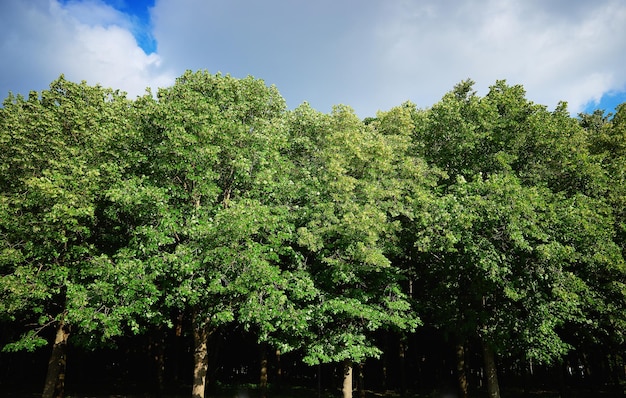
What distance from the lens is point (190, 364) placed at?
147 ft

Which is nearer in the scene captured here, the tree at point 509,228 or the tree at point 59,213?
the tree at point 59,213

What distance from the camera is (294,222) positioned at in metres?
20.9

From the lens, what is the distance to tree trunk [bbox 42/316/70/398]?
20.9 meters

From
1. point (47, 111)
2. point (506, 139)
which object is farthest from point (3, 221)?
point (506, 139)

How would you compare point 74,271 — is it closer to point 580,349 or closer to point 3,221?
point 3,221

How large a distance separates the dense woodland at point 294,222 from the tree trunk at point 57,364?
12 centimetres

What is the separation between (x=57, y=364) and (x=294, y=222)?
50.5ft

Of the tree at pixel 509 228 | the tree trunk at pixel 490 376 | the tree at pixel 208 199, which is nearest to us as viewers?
the tree at pixel 208 199

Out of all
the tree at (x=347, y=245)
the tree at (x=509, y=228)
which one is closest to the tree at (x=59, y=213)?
the tree at (x=347, y=245)

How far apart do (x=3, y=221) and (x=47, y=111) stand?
22.4ft

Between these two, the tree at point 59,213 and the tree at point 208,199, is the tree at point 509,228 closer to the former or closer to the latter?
the tree at point 208,199

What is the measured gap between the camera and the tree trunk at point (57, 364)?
2085cm

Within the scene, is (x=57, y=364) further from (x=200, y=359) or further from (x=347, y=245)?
(x=347, y=245)

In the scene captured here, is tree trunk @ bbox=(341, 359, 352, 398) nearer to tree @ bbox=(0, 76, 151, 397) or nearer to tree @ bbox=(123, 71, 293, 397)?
tree @ bbox=(123, 71, 293, 397)
